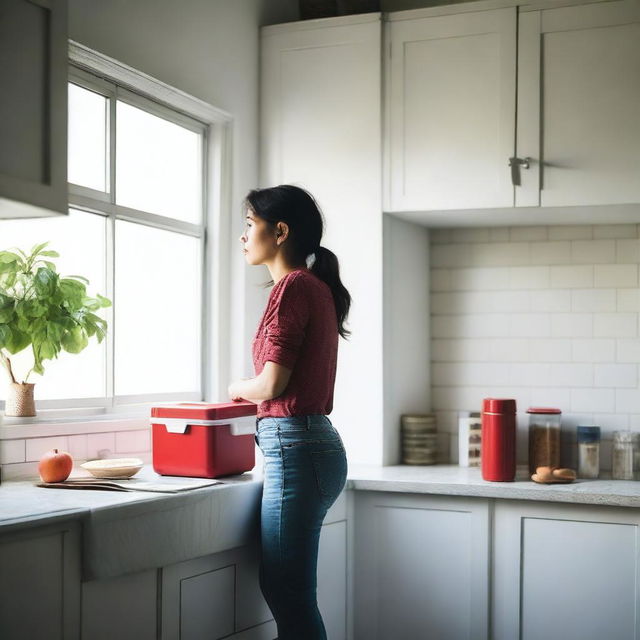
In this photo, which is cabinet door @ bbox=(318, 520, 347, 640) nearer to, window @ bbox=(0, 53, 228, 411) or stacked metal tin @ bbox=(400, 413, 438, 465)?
stacked metal tin @ bbox=(400, 413, 438, 465)

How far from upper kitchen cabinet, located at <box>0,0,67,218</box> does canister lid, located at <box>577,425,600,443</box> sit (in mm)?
2130

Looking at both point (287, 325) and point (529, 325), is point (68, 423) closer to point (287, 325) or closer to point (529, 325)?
point (287, 325)

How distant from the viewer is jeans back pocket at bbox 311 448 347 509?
8.54ft

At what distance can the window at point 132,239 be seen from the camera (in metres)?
3.03

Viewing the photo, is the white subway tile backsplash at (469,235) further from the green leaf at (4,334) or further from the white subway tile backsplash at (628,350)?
the green leaf at (4,334)

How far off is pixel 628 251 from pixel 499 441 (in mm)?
1009

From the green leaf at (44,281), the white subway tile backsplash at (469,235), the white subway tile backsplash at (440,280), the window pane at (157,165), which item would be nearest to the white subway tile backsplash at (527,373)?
the white subway tile backsplash at (440,280)

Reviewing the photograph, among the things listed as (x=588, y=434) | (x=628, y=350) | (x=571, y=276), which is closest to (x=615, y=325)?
(x=628, y=350)

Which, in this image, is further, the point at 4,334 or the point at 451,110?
the point at 451,110

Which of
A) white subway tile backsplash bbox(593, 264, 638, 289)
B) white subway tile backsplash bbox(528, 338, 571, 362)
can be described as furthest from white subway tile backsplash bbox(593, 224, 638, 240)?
white subway tile backsplash bbox(528, 338, 571, 362)

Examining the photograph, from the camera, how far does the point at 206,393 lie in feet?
12.1

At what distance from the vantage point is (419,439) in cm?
375

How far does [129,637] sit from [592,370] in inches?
85.5

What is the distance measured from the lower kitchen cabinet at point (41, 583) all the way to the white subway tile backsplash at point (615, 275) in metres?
2.38
